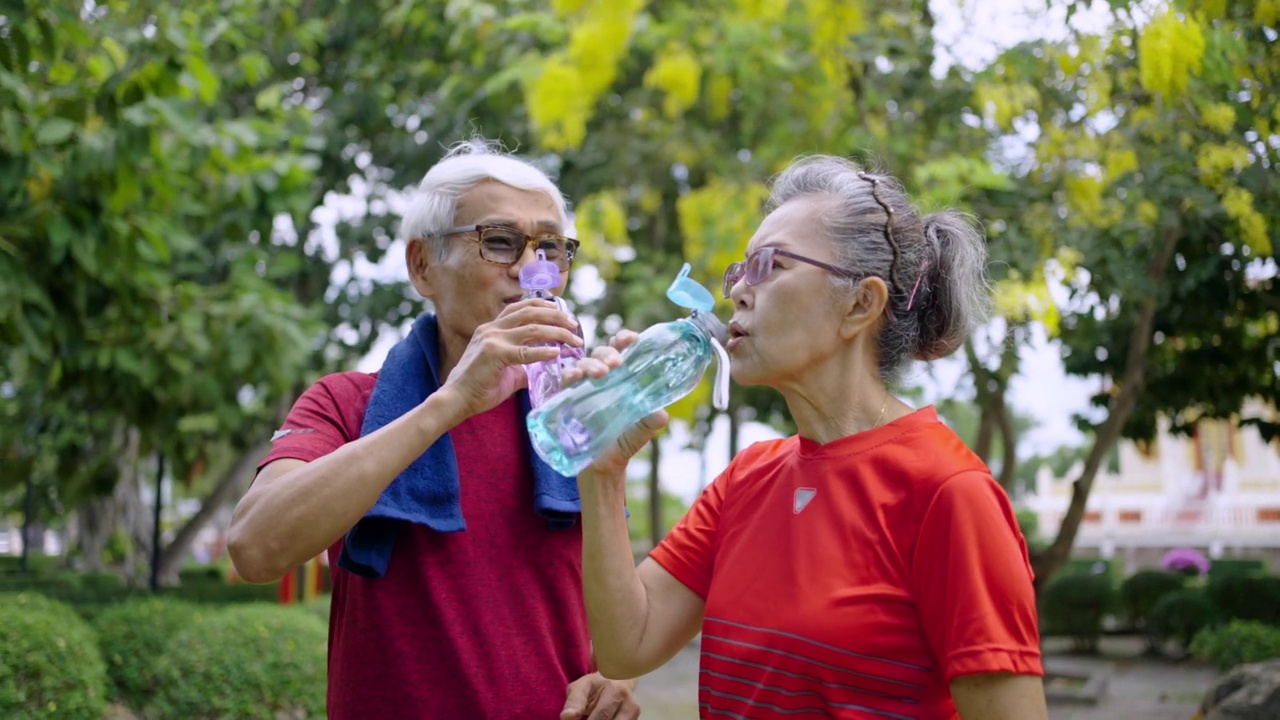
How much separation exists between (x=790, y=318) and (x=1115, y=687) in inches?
427

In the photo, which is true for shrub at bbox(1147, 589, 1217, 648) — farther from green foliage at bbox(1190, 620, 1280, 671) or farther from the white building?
the white building

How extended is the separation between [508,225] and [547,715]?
0.89 metres

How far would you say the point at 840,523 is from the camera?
1854 millimetres

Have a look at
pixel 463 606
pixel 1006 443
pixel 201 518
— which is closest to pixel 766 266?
pixel 463 606

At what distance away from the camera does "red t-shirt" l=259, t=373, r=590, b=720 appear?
6.98ft

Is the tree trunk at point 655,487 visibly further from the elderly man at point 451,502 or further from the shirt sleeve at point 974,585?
the shirt sleeve at point 974,585

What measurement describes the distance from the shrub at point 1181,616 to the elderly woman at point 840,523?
12.4 meters

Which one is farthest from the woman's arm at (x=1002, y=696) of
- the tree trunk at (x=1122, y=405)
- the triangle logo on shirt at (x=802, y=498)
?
the tree trunk at (x=1122, y=405)

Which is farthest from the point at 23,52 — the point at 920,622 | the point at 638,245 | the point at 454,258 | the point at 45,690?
the point at 638,245

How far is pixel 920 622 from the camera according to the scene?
5.74 feet

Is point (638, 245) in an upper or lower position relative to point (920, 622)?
upper

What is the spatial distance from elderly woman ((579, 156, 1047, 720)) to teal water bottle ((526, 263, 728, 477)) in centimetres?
4

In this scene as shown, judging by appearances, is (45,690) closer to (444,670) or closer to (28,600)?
(28,600)

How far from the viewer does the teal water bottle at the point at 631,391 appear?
1979mm
